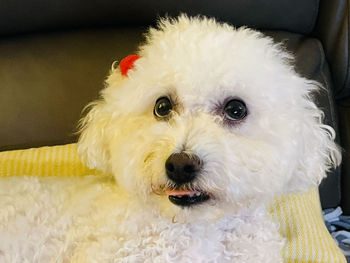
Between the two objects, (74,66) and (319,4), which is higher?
(319,4)

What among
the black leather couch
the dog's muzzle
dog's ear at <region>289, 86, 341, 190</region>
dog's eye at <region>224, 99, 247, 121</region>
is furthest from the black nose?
the black leather couch

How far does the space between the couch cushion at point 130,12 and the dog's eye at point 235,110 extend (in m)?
0.67

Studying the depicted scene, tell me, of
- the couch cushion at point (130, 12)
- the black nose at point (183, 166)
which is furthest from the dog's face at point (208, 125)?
the couch cushion at point (130, 12)

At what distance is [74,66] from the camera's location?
1498mm

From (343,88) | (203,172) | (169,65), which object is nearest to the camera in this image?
(203,172)

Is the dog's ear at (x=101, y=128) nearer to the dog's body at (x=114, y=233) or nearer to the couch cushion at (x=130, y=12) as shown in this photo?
the dog's body at (x=114, y=233)

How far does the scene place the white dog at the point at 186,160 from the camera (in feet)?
2.63

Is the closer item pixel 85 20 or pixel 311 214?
pixel 311 214

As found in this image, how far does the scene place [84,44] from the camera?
1.51 metres

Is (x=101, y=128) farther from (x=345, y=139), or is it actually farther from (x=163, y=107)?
(x=345, y=139)

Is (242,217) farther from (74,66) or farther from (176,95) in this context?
(74,66)

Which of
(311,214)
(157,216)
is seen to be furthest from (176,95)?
(311,214)

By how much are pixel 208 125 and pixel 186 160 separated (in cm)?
12

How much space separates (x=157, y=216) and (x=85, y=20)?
837 mm
